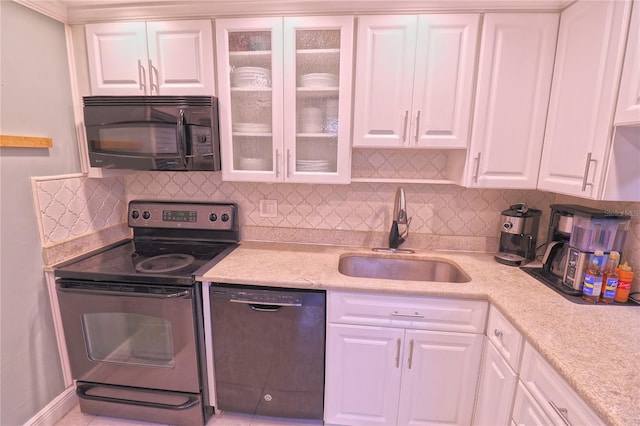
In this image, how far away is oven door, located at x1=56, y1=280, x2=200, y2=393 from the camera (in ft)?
4.98

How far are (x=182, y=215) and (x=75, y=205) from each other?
0.58m

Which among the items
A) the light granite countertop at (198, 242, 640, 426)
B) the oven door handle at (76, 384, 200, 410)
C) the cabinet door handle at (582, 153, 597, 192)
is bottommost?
the oven door handle at (76, 384, 200, 410)

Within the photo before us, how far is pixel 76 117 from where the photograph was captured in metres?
1.77

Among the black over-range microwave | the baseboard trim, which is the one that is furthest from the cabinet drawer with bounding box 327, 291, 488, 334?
the baseboard trim

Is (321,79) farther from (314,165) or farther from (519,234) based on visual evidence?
(519,234)

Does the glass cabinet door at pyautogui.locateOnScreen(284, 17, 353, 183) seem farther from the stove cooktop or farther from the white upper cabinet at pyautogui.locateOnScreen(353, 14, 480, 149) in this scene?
the stove cooktop

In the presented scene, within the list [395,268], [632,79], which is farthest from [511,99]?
[395,268]

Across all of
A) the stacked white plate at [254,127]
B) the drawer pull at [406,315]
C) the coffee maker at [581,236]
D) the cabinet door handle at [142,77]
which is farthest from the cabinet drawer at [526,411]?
the cabinet door handle at [142,77]

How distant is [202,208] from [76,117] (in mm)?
873

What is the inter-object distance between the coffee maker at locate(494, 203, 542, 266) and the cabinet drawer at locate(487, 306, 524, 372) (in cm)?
51

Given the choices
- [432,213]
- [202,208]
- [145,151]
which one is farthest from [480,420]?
[145,151]

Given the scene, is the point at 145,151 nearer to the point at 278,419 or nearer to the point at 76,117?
the point at 76,117

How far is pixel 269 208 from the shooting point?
210 centimetres

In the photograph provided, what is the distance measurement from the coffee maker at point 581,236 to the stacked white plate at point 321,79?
4.39 feet
